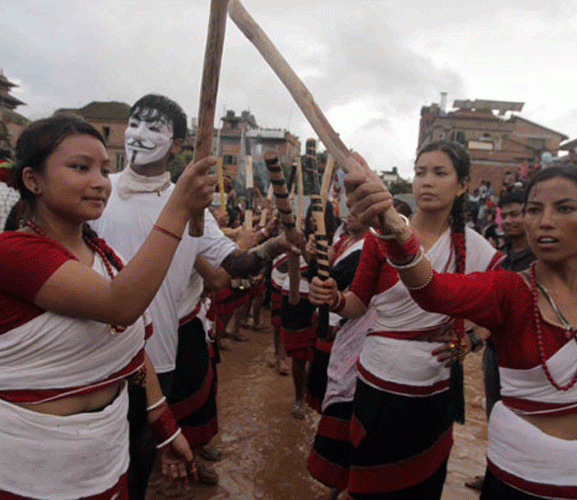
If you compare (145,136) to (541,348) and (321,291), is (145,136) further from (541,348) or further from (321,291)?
(541,348)

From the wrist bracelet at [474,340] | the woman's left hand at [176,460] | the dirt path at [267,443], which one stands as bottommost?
the dirt path at [267,443]

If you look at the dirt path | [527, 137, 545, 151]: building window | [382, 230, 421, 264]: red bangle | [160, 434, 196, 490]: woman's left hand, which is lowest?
the dirt path

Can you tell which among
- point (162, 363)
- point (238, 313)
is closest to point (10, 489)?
point (162, 363)

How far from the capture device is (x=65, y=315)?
1.45 m

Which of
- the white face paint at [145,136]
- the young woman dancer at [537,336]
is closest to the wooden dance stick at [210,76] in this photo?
the young woman dancer at [537,336]

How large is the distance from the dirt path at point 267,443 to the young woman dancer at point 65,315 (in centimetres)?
214

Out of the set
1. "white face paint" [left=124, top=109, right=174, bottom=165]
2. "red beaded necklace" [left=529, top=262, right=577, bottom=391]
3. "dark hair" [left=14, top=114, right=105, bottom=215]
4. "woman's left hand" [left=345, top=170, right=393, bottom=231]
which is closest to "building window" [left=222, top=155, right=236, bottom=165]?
"white face paint" [left=124, top=109, right=174, bottom=165]

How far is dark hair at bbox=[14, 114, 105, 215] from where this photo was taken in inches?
60.2

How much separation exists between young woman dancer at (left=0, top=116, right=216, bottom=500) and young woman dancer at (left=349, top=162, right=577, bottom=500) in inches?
36.0

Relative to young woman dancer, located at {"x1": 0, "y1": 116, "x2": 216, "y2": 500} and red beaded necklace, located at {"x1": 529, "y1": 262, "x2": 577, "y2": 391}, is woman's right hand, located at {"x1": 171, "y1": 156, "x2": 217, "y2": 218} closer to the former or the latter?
young woman dancer, located at {"x1": 0, "y1": 116, "x2": 216, "y2": 500}

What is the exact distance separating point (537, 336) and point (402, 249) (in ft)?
2.20

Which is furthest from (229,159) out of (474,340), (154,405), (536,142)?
(154,405)

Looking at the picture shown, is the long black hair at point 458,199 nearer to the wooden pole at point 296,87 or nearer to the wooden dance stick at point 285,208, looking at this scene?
the wooden dance stick at point 285,208

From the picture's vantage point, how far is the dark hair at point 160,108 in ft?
8.53
